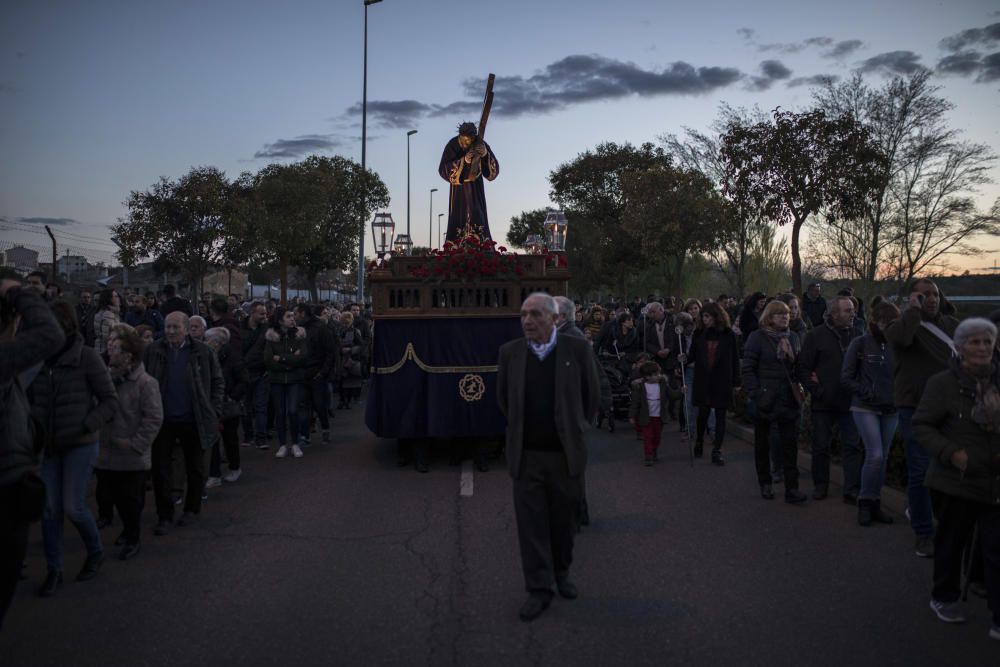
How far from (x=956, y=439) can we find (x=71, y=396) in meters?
5.37

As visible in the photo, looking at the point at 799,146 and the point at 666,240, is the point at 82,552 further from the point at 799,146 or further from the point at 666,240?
the point at 666,240

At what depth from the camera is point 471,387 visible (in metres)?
9.86

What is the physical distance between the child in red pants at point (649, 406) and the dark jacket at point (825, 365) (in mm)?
2230

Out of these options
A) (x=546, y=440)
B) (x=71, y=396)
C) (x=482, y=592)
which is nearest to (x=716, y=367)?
(x=546, y=440)

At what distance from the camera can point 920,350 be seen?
6.46 meters

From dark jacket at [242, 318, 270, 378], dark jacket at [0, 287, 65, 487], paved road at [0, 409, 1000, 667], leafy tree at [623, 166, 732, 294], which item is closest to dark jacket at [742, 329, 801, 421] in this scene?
paved road at [0, 409, 1000, 667]

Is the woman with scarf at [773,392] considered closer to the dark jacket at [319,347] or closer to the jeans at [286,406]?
the dark jacket at [319,347]

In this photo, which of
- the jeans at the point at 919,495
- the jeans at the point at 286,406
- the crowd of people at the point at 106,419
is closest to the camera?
the crowd of people at the point at 106,419

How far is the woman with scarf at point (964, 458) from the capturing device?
15.7 ft

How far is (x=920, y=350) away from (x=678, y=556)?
2.38 m

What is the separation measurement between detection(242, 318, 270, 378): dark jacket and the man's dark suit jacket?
20.4 ft

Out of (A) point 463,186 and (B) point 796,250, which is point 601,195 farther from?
(A) point 463,186

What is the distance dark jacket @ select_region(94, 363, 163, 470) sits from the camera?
6305mm

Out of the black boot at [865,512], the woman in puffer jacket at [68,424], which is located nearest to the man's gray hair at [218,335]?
the woman in puffer jacket at [68,424]
